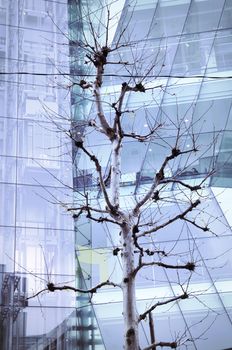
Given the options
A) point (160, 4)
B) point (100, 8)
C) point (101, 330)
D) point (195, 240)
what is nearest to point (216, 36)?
point (160, 4)

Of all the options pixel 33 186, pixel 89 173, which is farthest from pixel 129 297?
pixel 89 173

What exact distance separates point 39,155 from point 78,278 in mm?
3784

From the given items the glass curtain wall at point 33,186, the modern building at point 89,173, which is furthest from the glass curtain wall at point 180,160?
the glass curtain wall at point 33,186

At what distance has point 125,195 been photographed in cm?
1620

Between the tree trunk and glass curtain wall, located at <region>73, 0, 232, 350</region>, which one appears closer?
the tree trunk

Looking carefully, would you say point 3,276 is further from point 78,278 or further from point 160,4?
point 160,4

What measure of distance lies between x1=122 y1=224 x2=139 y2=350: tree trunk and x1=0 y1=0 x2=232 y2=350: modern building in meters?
5.96

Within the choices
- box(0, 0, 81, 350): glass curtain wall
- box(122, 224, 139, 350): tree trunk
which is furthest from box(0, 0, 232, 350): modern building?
box(122, 224, 139, 350): tree trunk

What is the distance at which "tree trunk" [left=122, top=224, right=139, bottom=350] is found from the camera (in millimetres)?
5457

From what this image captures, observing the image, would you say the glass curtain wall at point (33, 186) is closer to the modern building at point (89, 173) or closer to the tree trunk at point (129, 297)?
the modern building at point (89, 173)

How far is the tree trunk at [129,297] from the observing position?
5457 mm

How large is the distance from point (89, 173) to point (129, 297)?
35.0 feet

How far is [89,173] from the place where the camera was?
53.3 ft

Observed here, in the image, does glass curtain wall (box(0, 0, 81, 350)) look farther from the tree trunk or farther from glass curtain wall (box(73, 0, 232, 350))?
the tree trunk
